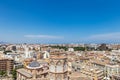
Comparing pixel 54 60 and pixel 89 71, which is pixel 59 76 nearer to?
pixel 54 60

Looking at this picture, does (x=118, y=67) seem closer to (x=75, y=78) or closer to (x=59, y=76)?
(x=75, y=78)

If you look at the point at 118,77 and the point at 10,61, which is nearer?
the point at 118,77

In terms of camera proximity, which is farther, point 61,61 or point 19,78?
point 19,78

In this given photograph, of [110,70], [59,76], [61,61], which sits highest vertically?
[61,61]

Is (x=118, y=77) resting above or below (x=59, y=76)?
below

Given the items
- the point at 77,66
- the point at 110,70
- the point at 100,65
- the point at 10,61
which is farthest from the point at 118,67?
the point at 10,61

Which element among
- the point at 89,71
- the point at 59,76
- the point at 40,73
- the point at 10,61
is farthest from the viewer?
the point at 10,61

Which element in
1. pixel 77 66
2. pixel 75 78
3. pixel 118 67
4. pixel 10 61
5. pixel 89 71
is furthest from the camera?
pixel 10 61

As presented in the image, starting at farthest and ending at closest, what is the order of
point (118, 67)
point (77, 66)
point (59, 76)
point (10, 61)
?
point (10, 61) < point (77, 66) < point (118, 67) < point (59, 76)

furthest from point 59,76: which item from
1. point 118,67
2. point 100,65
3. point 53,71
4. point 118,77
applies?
point 100,65
